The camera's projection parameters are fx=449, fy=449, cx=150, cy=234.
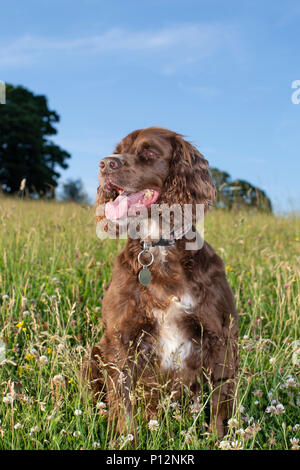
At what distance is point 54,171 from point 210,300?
119 ft

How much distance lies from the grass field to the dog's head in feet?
2.84

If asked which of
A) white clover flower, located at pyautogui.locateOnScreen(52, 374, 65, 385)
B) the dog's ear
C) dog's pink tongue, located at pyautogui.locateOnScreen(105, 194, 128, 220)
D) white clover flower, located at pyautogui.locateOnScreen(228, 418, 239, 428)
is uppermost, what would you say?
the dog's ear

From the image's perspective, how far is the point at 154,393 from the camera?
3.20 m

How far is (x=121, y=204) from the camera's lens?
326 cm

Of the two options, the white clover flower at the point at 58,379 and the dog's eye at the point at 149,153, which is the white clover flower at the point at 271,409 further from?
the dog's eye at the point at 149,153

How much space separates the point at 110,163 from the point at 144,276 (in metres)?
0.81

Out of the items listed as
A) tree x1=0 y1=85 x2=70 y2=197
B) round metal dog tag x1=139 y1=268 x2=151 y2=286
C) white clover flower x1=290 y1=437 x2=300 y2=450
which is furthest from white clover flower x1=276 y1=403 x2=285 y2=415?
tree x1=0 y1=85 x2=70 y2=197

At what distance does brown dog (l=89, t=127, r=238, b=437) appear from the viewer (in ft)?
10.0

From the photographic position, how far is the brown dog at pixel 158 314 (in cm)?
305

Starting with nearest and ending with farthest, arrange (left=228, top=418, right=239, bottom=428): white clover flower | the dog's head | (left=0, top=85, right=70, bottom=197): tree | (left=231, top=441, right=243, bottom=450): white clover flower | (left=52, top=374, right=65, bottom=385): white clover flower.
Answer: (left=231, top=441, right=243, bottom=450): white clover flower → (left=228, top=418, right=239, bottom=428): white clover flower → (left=52, top=374, right=65, bottom=385): white clover flower → the dog's head → (left=0, top=85, right=70, bottom=197): tree

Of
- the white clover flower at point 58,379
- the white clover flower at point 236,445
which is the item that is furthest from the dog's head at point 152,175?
the white clover flower at point 236,445

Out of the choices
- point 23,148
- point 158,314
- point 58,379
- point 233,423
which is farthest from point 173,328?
point 23,148

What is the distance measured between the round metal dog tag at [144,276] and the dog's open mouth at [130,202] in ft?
1.37

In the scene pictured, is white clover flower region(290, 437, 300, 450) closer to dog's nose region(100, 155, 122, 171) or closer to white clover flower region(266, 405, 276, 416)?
white clover flower region(266, 405, 276, 416)
